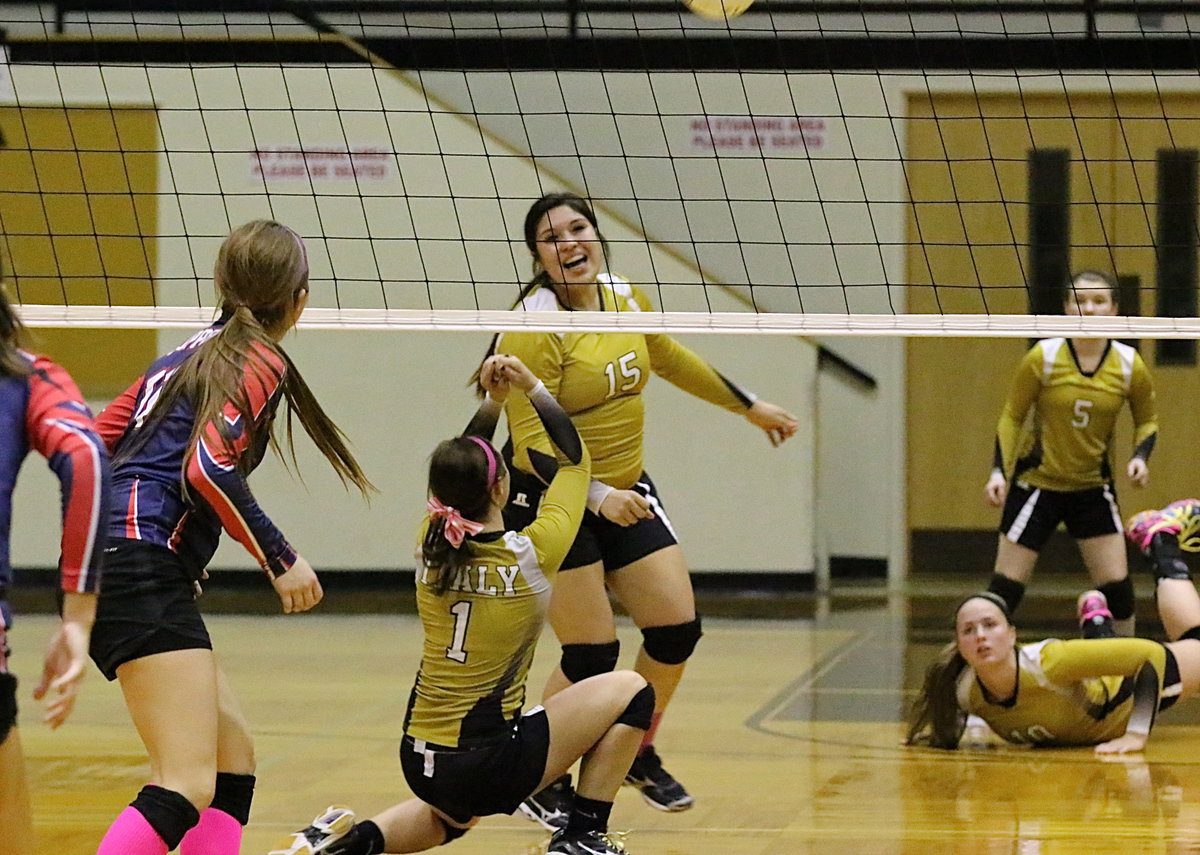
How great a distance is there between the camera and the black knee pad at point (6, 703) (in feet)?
7.87

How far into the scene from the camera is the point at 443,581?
11.6 ft

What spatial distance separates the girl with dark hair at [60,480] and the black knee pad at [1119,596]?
4652 millimetres

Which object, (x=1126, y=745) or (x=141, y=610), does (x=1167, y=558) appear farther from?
(x=141, y=610)

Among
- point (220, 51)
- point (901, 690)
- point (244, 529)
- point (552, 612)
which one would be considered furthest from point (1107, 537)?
point (220, 51)

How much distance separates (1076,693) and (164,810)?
3.33m

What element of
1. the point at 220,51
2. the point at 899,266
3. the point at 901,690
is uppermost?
the point at 220,51

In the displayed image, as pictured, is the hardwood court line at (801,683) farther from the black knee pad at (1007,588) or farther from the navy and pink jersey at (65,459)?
the navy and pink jersey at (65,459)

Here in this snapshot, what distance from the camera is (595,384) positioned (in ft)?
14.3

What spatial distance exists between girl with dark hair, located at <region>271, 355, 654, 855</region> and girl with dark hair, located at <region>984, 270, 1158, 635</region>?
119 inches

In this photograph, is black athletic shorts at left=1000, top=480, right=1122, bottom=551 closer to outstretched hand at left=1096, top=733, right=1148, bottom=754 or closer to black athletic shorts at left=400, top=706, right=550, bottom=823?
outstretched hand at left=1096, top=733, right=1148, bottom=754

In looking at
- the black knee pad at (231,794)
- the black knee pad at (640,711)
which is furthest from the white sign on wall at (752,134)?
the black knee pad at (231,794)

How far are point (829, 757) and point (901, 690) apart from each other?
1.51 m

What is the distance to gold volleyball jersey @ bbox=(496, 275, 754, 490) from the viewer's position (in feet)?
14.1

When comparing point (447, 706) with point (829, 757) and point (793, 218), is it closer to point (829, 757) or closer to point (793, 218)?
point (829, 757)
